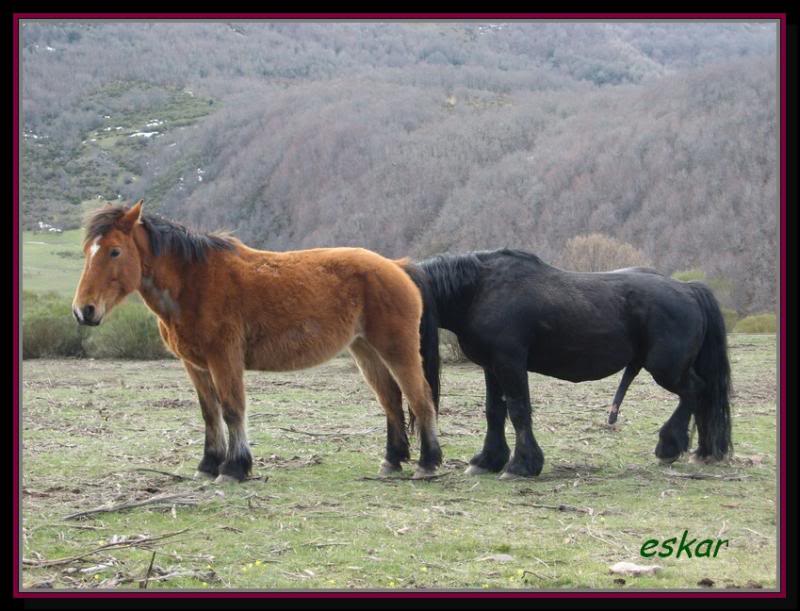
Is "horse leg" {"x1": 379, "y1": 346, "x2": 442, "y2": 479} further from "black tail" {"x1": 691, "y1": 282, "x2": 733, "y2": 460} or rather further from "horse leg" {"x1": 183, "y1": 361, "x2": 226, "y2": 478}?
"black tail" {"x1": 691, "y1": 282, "x2": 733, "y2": 460}

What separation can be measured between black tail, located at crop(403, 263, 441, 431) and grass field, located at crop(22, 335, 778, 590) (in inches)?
33.7

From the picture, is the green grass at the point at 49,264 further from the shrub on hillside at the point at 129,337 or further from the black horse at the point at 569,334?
the black horse at the point at 569,334

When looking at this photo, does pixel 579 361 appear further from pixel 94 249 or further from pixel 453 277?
pixel 94 249

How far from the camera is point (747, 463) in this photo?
8.64 meters

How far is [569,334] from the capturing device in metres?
8.40

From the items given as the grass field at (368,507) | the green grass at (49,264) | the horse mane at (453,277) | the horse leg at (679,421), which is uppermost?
the green grass at (49,264)

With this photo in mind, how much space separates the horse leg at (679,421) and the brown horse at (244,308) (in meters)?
2.28

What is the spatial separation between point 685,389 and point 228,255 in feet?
15.1

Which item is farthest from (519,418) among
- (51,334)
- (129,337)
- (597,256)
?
(597,256)

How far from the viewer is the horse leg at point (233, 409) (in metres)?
7.79

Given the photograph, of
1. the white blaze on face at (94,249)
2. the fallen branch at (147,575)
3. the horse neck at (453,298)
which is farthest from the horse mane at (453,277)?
the fallen branch at (147,575)

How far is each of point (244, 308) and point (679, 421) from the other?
14.2 feet

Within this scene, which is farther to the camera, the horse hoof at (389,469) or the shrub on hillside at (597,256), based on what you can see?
the shrub on hillside at (597,256)

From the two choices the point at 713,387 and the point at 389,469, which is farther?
the point at 713,387
